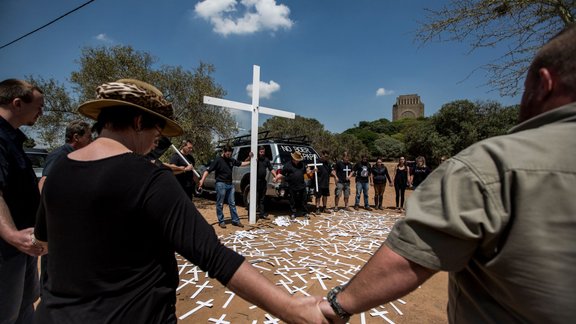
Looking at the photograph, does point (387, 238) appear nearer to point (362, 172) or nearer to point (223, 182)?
point (223, 182)

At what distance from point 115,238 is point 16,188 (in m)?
1.82

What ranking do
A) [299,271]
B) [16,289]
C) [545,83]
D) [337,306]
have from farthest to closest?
1. [299,271]
2. [16,289]
3. [337,306]
4. [545,83]

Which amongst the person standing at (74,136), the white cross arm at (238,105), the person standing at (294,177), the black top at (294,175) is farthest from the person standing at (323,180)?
the person standing at (74,136)

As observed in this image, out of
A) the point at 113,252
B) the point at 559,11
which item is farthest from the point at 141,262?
the point at 559,11

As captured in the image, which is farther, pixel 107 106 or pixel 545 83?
pixel 107 106

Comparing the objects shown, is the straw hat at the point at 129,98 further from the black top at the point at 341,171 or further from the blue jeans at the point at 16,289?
the black top at the point at 341,171

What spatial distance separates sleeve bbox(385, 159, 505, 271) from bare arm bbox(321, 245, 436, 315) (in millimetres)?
50

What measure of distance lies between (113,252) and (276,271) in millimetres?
3882

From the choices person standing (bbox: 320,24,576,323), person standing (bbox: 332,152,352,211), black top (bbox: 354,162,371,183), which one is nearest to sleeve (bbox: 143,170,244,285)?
person standing (bbox: 320,24,576,323)

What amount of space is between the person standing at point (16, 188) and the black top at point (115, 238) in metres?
1.20

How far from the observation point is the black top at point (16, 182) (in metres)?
2.09

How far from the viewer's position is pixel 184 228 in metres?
1.20

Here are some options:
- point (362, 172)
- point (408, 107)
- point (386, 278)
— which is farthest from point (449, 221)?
point (408, 107)

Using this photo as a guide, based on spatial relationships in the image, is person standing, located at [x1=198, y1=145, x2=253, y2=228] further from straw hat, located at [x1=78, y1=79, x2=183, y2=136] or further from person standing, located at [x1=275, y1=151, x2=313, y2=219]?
straw hat, located at [x1=78, y1=79, x2=183, y2=136]
